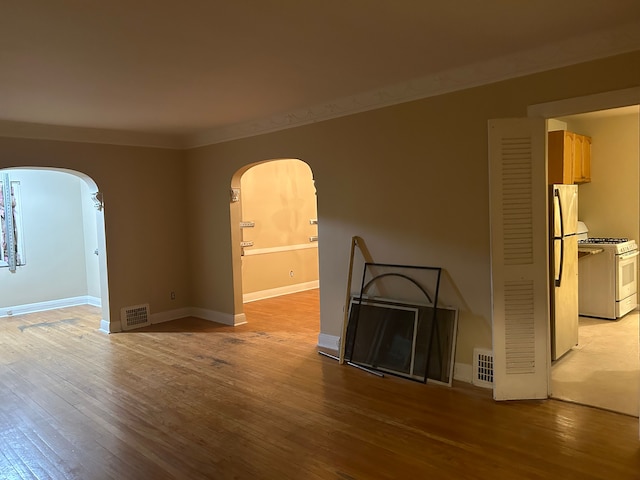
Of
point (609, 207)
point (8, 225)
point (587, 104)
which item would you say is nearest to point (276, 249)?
point (8, 225)

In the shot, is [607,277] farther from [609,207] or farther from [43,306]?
[43,306]

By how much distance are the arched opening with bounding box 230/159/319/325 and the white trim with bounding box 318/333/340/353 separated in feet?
8.73

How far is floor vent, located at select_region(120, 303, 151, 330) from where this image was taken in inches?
238

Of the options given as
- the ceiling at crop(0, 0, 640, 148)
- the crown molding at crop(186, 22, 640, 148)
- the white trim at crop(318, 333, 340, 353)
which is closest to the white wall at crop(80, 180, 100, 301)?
the ceiling at crop(0, 0, 640, 148)

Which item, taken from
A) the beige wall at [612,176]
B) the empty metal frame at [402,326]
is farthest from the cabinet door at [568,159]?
the empty metal frame at [402,326]

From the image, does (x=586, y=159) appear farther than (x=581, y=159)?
Yes

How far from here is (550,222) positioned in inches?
163

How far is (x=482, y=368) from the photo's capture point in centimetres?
381

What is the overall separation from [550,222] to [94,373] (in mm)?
4336

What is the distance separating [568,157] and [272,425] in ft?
13.5

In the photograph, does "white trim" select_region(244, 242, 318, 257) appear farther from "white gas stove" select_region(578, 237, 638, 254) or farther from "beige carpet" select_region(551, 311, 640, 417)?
"beige carpet" select_region(551, 311, 640, 417)

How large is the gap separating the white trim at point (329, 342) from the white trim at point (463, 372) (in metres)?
1.25

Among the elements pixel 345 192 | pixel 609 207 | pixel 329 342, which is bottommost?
pixel 329 342

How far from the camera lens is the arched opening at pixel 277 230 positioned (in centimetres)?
770
